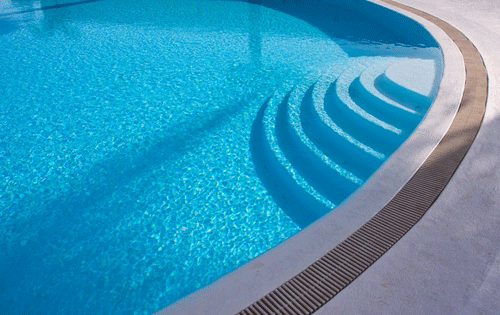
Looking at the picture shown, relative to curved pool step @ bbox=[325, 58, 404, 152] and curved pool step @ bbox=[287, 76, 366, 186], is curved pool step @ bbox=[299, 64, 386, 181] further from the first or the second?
curved pool step @ bbox=[325, 58, 404, 152]

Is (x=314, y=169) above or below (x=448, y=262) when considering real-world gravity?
below

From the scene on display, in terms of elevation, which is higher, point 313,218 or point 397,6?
point 397,6

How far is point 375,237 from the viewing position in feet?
8.71

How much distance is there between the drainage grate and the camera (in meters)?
2.24

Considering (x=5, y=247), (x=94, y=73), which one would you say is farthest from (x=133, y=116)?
(x=5, y=247)

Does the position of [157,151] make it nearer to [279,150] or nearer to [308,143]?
[279,150]

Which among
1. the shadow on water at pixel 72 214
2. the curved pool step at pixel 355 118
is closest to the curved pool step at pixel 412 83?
the curved pool step at pixel 355 118

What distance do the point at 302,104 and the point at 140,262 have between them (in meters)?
3.56

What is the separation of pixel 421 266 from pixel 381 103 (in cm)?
333

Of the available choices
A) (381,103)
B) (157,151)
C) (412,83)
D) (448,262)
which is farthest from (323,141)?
(448,262)

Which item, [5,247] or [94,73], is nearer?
[5,247]

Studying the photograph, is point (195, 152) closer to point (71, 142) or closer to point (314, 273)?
point (71, 142)

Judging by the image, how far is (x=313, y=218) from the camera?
13.3 feet

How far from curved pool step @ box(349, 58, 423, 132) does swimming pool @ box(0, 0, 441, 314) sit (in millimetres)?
58
